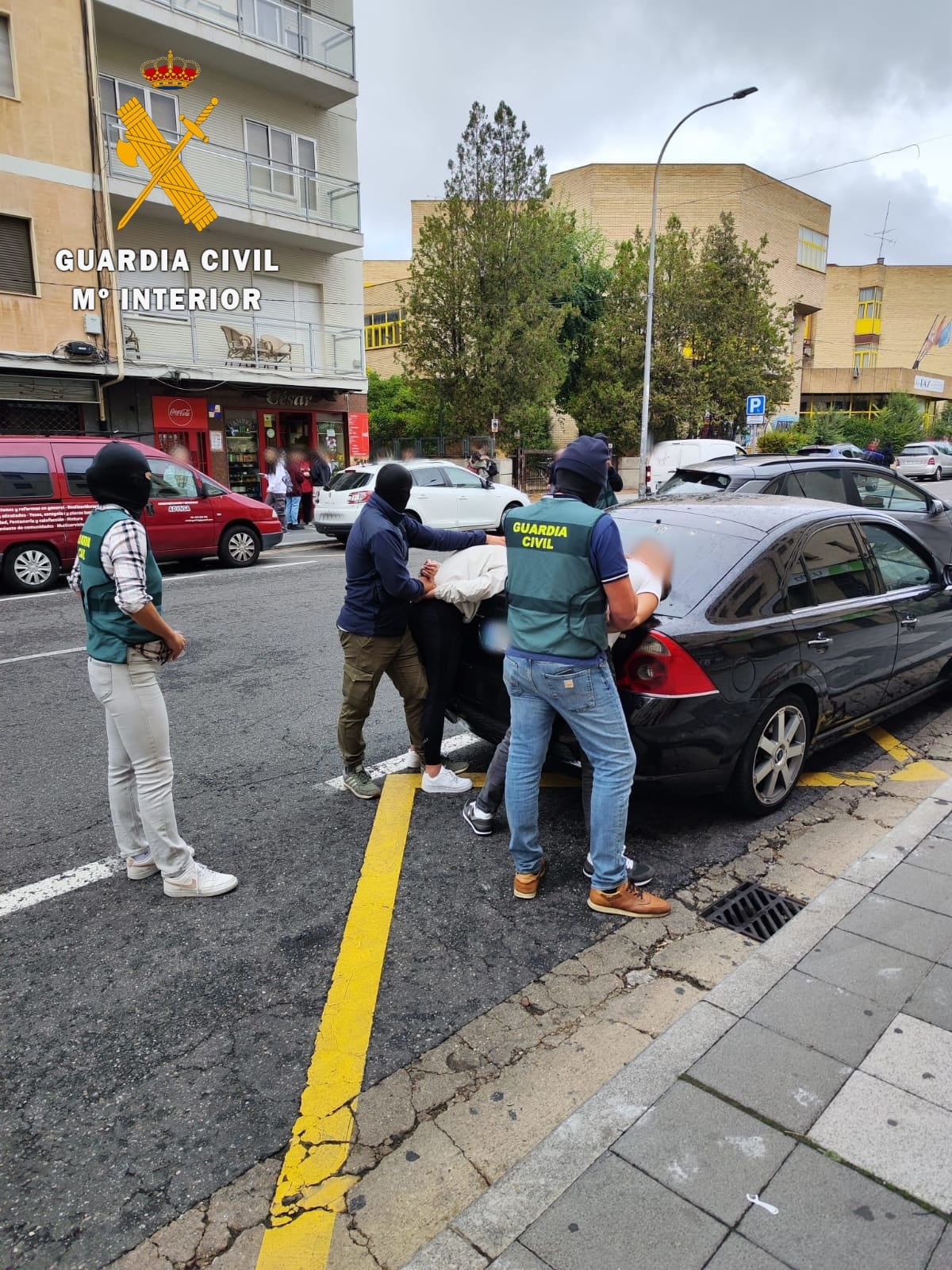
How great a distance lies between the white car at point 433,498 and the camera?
1497cm

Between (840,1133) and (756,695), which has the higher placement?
(756,695)

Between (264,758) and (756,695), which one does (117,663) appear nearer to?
(264,758)

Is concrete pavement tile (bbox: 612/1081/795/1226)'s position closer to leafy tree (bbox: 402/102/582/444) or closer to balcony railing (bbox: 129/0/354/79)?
balcony railing (bbox: 129/0/354/79)

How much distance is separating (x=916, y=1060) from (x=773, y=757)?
1.84m

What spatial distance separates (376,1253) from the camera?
202cm

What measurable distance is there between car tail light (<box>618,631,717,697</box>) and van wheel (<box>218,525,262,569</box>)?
10.2 metres

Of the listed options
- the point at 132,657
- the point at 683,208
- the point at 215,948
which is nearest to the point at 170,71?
the point at 132,657

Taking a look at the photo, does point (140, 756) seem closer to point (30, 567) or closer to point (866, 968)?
point (866, 968)

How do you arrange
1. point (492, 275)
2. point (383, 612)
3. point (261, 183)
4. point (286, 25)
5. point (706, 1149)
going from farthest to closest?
point (492, 275), point (261, 183), point (286, 25), point (383, 612), point (706, 1149)

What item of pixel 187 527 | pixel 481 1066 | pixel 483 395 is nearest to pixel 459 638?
pixel 481 1066

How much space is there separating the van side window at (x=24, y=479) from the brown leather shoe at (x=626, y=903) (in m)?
9.92

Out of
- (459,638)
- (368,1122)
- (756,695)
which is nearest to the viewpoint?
(368,1122)

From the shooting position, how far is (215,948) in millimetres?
3209

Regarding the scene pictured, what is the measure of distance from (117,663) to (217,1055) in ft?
4.90
